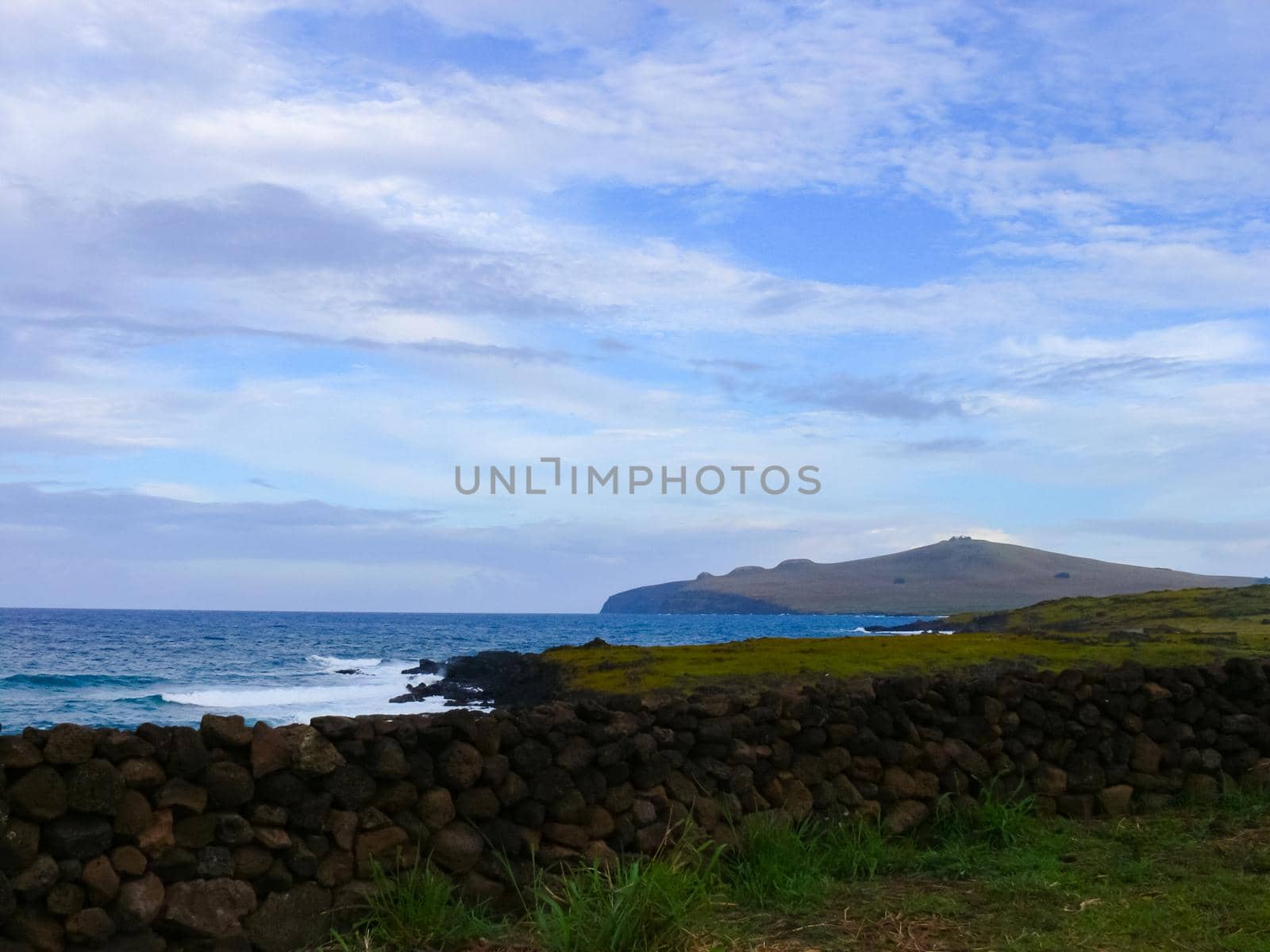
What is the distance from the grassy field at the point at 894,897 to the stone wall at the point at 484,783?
0.32 meters

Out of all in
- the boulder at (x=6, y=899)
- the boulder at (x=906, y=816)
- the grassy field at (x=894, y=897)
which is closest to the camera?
the boulder at (x=6, y=899)

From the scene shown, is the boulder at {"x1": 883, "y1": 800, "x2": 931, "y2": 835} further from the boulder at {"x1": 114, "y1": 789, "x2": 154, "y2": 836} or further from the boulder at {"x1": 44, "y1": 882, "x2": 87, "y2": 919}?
the boulder at {"x1": 44, "y1": 882, "x2": 87, "y2": 919}

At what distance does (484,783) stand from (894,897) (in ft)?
9.30

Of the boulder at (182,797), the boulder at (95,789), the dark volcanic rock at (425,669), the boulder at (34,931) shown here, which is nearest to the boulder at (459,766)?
the boulder at (182,797)

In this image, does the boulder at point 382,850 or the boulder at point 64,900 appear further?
the boulder at point 382,850

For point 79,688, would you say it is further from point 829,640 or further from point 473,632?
point 473,632

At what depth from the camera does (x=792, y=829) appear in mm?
8586

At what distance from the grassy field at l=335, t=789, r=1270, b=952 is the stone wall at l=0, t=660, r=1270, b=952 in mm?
315

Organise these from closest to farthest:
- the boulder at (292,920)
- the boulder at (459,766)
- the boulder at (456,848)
Answer: the boulder at (292,920), the boulder at (456,848), the boulder at (459,766)

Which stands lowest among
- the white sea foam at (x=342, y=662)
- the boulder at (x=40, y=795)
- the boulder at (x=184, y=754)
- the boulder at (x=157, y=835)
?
the white sea foam at (x=342, y=662)

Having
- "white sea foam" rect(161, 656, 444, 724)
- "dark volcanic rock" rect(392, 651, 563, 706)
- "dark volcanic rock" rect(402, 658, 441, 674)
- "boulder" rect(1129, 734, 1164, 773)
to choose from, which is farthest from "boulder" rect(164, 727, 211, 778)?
"dark volcanic rock" rect(402, 658, 441, 674)

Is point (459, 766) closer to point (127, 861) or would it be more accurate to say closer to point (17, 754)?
point (127, 861)

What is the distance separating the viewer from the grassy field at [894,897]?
6117 millimetres

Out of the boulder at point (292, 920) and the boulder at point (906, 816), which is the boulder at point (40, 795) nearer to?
the boulder at point (292, 920)
